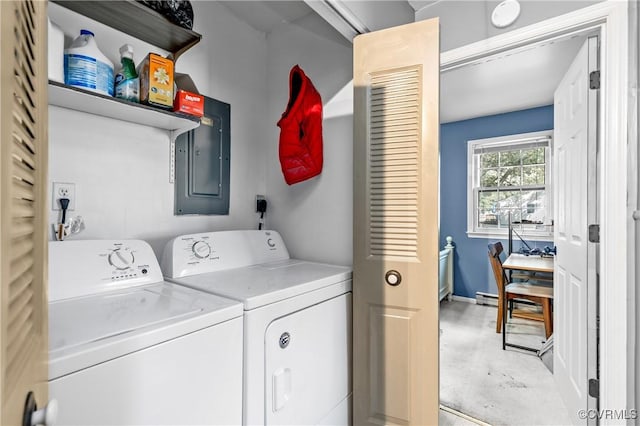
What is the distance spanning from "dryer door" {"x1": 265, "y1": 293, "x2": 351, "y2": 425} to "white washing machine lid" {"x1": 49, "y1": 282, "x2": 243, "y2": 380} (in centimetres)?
26

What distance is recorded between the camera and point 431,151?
144 cm

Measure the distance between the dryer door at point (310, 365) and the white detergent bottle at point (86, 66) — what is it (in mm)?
1140

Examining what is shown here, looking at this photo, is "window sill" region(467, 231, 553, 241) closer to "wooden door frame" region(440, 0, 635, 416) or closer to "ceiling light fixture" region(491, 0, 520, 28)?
"wooden door frame" region(440, 0, 635, 416)

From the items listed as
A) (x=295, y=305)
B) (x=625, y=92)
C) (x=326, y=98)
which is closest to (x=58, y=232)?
(x=295, y=305)

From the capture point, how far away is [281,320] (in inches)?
47.4

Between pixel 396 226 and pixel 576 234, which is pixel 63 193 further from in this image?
pixel 576 234

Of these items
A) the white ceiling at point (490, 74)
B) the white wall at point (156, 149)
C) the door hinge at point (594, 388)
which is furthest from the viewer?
the white ceiling at point (490, 74)

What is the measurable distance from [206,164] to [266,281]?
0.88m

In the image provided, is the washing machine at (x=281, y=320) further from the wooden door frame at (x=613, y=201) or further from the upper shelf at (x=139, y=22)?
the wooden door frame at (x=613, y=201)

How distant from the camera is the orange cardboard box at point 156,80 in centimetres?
133

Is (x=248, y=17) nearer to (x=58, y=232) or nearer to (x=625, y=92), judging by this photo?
→ (x=58, y=232)

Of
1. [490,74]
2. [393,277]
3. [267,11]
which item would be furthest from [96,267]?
[490,74]

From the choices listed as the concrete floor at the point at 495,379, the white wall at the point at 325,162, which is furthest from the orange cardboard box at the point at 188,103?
the concrete floor at the point at 495,379

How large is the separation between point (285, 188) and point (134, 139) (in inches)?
36.4
